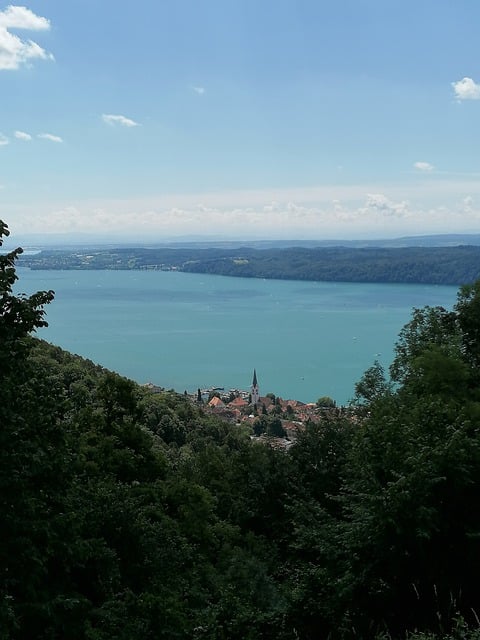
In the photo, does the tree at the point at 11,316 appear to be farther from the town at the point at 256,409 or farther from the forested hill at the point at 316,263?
the forested hill at the point at 316,263

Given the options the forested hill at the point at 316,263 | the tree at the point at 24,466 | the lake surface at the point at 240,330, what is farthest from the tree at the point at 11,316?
the forested hill at the point at 316,263

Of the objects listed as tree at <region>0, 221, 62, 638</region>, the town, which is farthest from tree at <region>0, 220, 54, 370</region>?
the town

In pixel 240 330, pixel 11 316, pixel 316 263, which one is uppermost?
pixel 316 263

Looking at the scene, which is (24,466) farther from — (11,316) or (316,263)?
(316,263)

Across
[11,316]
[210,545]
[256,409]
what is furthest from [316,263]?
[11,316]

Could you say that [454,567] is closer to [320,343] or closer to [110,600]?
[110,600]

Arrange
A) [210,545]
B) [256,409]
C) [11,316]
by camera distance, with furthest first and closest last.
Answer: [256,409] → [210,545] → [11,316]
